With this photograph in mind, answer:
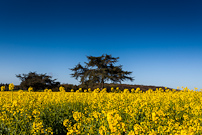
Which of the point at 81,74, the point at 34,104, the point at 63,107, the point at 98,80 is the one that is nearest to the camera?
the point at 34,104

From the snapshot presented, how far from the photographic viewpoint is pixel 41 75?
27.4m

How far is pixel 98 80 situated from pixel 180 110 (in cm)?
1974

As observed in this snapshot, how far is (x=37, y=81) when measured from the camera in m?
25.8

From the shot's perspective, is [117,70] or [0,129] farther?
[117,70]

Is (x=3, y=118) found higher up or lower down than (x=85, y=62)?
lower down

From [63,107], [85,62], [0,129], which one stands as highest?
[85,62]

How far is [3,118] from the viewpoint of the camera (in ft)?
20.5

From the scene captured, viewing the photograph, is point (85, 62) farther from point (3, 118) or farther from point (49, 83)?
point (3, 118)

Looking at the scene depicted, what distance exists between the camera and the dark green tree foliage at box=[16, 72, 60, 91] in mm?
25928

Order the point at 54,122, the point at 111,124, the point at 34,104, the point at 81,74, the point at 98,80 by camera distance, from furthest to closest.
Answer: the point at 81,74
the point at 98,80
the point at 34,104
the point at 54,122
the point at 111,124

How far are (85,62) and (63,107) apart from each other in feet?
69.4

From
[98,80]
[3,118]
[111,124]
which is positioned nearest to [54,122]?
[3,118]

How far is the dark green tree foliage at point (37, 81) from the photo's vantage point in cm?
2593

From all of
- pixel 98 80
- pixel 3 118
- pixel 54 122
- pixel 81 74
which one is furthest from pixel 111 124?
pixel 81 74
